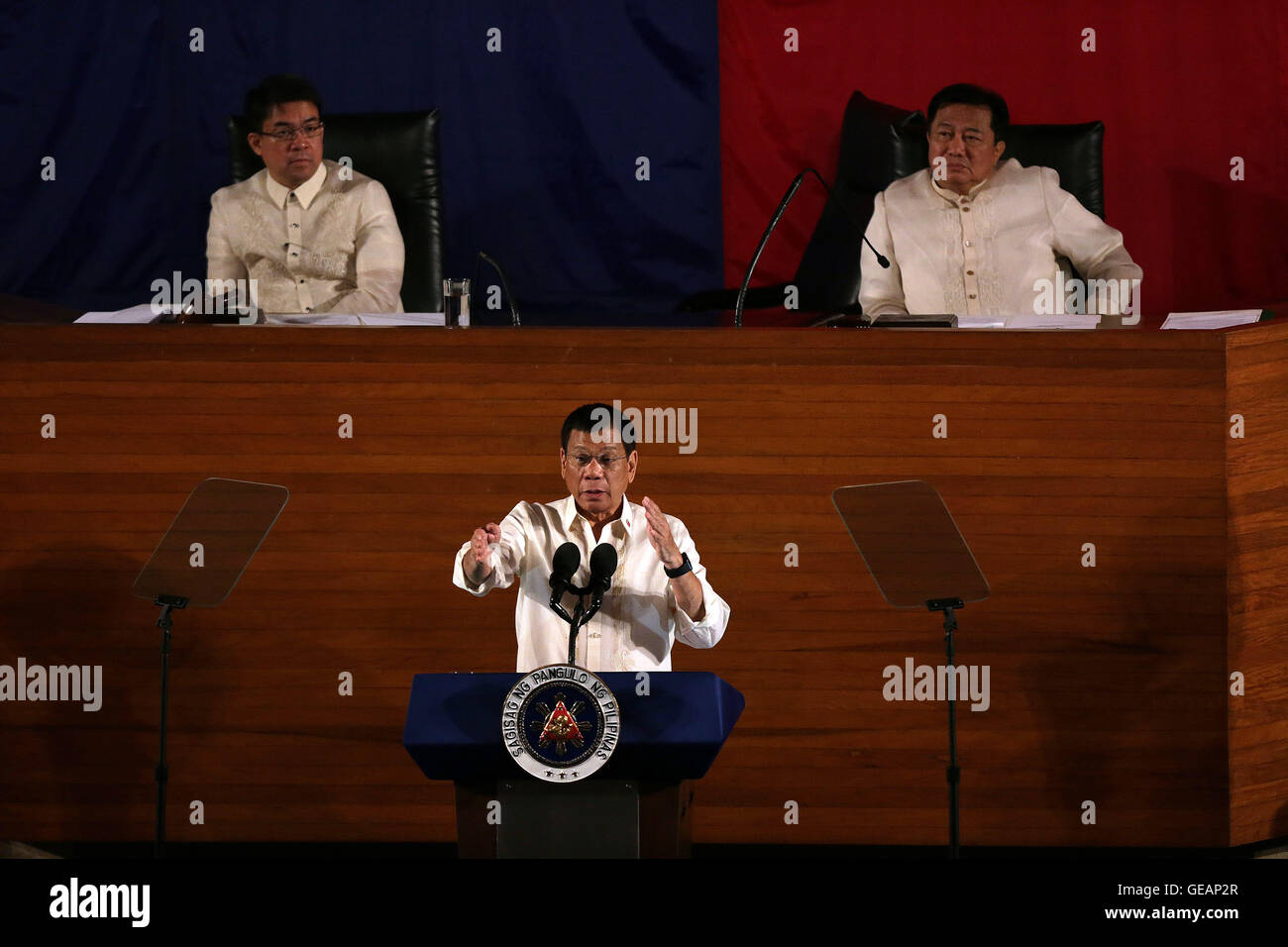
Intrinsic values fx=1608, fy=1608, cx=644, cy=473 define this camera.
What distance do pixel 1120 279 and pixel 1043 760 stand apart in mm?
1376

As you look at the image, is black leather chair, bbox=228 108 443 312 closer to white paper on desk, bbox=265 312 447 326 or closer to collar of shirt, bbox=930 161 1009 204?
white paper on desk, bbox=265 312 447 326

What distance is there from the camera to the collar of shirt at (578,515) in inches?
117

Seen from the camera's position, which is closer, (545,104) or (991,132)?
(991,132)

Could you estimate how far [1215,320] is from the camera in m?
3.44

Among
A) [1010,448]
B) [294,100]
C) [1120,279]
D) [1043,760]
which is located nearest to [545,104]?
[294,100]

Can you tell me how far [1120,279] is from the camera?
403cm

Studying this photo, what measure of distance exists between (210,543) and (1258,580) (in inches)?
83.5

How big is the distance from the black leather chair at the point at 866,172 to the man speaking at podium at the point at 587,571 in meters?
1.32

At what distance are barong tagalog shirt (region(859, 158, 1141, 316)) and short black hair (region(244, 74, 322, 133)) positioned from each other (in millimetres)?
1528

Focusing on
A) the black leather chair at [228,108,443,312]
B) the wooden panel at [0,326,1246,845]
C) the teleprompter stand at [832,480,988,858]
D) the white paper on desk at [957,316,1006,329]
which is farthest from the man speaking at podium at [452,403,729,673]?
the black leather chair at [228,108,443,312]

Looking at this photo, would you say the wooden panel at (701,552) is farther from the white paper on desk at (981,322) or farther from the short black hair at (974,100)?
the short black hair at (974,100)

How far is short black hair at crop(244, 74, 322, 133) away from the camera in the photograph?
13.7ft

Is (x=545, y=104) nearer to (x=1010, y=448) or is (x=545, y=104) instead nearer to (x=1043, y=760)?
(x=1010, y=448)

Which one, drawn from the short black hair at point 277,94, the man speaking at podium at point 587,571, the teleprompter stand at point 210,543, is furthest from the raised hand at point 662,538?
the short black hair at point 277,94
